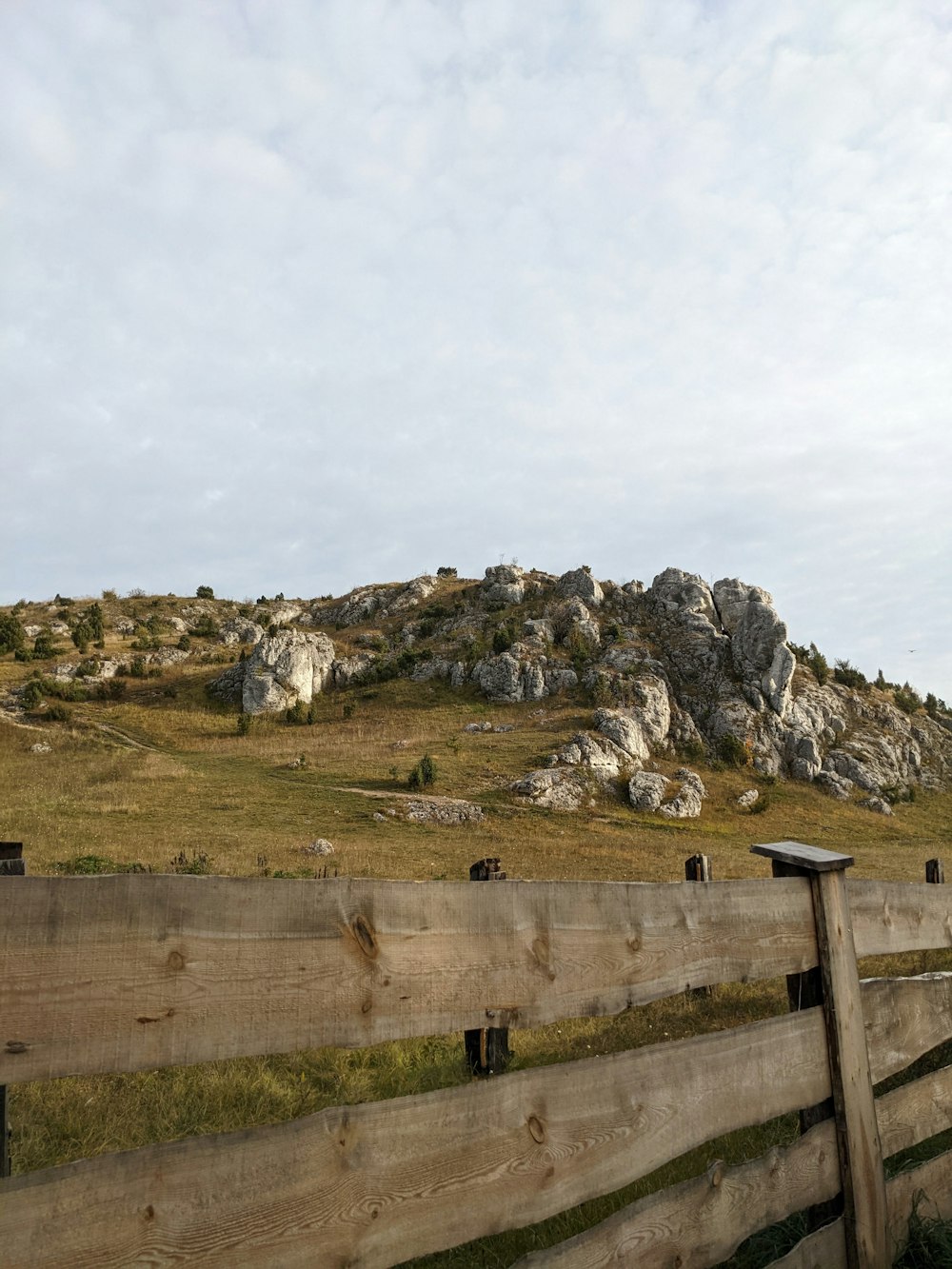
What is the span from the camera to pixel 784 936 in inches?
145

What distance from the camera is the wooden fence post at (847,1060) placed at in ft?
11.9

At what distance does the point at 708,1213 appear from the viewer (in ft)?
10.3

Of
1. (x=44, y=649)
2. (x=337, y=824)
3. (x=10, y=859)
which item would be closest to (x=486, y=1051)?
(x=10, y=859)

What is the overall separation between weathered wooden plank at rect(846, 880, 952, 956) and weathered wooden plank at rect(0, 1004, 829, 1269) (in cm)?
129

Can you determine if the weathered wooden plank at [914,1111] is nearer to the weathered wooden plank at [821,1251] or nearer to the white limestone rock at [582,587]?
the weathered wooden plank at [821,1251]

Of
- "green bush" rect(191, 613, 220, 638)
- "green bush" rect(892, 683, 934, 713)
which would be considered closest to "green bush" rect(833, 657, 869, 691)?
"green bush" rect(892, 683, 934, 713)

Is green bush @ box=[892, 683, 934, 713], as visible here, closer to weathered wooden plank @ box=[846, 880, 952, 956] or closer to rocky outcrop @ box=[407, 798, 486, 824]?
rocky outcrop @ box=[407, 798, 486, 824]

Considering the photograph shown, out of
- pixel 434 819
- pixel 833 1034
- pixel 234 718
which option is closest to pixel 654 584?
pixel 234 718

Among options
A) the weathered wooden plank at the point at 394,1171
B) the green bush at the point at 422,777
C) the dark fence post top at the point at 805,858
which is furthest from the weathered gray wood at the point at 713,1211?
the green bush at the point at 422,777

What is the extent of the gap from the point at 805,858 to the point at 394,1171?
2548mm

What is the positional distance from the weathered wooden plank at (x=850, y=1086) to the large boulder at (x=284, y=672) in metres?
58.1

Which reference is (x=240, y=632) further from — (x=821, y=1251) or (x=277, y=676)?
(x=821, y=1251)

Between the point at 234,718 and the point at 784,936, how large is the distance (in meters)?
57.4

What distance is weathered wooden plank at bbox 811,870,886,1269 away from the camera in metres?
3.63
